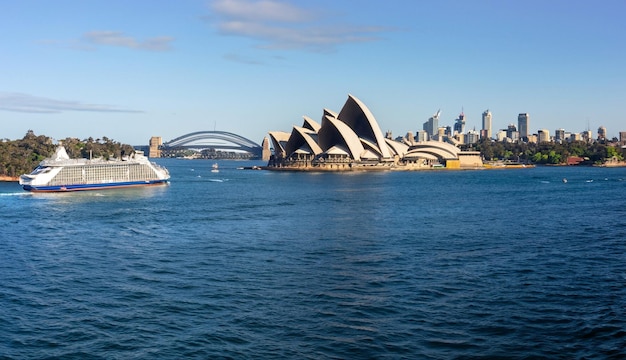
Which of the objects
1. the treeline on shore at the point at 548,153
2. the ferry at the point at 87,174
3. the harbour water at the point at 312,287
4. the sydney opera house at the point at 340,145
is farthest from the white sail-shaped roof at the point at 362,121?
the harbour water at the point at 312,287

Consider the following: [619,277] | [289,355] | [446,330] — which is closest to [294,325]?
[289,355]

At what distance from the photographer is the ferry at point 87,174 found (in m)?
53.3

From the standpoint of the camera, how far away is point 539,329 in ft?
43.0

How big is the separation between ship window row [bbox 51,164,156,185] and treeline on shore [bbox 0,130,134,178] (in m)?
3.77

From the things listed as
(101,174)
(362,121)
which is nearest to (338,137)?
(362,121)

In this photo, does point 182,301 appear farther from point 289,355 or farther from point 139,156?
point 139,156

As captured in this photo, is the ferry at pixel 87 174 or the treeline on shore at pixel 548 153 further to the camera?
the treeline on shore at pixel 548 153

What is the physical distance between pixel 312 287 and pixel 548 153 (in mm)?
160101

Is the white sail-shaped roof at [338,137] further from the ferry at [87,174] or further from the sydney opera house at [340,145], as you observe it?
the ferry at [87,174]

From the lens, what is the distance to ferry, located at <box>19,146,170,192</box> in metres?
53.3

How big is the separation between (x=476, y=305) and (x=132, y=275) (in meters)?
9.90

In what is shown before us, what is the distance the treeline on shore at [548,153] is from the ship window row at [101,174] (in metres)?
120

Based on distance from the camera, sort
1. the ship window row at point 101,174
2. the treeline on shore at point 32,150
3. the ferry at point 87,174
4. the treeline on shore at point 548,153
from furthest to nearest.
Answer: the treeline on shore at point 548,153 < the treeline on shore at point 32,150 < the ship window row at point 101,174 < the ferry at point 87,174

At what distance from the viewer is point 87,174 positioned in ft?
186
